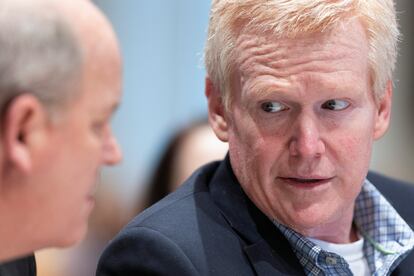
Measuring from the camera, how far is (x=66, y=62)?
1372mm

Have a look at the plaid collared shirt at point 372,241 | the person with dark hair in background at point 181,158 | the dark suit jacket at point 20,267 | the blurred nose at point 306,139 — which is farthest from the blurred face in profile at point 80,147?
the person with dark hair in background at point 181,158

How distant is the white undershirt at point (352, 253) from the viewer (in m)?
2.17

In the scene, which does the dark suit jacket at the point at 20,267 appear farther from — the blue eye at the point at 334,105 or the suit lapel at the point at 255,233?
the blue eye at the point at 334,105

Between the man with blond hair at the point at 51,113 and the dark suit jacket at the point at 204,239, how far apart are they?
1.37 ft

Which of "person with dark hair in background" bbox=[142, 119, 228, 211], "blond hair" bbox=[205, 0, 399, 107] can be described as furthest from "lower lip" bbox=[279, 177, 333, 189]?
"person with dark hair in background" bbox=[142, 119, 228, 211]

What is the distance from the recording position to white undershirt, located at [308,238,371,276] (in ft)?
7.12

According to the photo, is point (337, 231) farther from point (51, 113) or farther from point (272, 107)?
point (51, 113)

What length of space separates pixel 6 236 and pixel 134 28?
10.5 ft

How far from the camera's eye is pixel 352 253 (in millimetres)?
2225

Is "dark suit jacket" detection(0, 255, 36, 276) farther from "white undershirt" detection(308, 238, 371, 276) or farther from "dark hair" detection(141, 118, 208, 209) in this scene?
"dark hair" detection(141, 118, 208, 209)

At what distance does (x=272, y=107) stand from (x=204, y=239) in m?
0.31

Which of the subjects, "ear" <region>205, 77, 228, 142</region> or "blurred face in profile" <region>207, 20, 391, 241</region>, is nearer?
"blurred face in profile" <region>207, 20, 391, 241</region>

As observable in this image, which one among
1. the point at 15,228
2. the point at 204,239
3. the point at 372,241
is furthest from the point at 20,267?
the point at 372,241

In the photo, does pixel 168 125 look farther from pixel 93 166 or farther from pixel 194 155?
pixel 93 166
